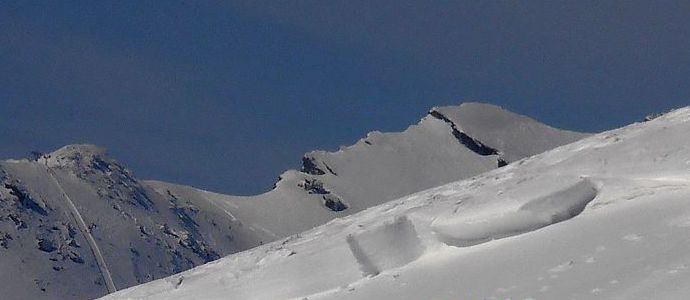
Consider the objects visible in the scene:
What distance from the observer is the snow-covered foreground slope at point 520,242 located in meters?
12.7

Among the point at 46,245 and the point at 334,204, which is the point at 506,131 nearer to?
the point at 334,204


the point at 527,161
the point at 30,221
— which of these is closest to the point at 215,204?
the point at 30,221

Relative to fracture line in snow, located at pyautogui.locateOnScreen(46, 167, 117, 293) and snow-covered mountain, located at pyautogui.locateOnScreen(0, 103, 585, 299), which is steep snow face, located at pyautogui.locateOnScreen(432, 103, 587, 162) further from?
fracture line in snow, located at pyautogui.locateOnScreen(46, 167, 117, 293)

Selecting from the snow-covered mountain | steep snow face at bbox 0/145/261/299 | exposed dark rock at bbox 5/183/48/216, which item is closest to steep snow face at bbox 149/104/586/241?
the snow-covered mountain

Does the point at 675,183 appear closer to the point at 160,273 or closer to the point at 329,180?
the point at 160,273

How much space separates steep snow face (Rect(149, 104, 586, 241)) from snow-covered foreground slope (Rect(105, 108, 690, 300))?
301 ft

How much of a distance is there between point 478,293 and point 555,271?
2.66 feet

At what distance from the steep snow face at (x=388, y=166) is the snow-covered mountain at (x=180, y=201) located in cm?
11

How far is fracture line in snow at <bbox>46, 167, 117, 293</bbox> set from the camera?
75.8 meters

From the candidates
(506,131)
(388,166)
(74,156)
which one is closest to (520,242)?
(74,156)

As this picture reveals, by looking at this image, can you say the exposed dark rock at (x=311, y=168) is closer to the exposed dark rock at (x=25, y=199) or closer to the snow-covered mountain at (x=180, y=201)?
the snow-covered mountain at (x=180, y=201)

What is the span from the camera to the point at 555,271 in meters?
13.0

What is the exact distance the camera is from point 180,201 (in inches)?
4323

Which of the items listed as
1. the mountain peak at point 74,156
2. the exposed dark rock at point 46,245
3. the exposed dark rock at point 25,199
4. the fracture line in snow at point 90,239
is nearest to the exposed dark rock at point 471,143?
the mountain peak at point 74,156
